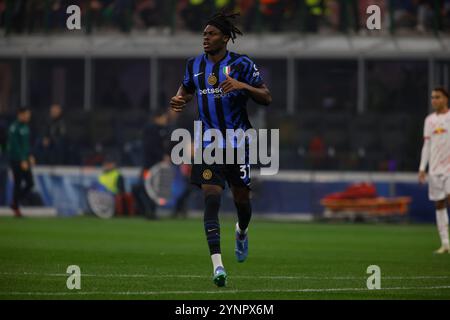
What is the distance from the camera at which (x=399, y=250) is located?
17.4 metres

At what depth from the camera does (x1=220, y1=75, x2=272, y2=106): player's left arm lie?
11.2 m

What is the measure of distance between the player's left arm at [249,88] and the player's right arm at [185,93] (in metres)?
0.63

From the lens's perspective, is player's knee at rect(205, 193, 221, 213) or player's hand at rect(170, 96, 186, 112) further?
player's hand at rect(170, 96, 186, 112)

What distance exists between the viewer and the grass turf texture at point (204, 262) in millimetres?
10422

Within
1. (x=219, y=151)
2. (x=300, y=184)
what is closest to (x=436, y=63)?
(x=300, y=184)

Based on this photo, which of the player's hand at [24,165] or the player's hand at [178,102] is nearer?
the player's hand at [178,102]

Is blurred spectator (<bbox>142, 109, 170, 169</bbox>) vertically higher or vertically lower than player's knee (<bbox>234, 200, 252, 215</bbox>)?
higher

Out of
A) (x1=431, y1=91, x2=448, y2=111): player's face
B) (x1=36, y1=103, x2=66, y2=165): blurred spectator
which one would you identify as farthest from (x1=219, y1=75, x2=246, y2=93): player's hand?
(x1=36, y1=103, x2=66, y2=165): blurred spectator

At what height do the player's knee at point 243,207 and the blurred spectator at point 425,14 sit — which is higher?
the blurred spectator at point 425,14

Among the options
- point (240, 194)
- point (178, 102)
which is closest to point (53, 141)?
point (240, 194)

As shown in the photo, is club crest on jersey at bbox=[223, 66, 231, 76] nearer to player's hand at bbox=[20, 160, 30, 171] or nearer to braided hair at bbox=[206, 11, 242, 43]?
braided hair at bbox=[206, 11, 242, 43]

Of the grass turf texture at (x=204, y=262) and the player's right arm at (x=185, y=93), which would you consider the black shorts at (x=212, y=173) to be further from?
the grass turf texture at (x=204, y=262)

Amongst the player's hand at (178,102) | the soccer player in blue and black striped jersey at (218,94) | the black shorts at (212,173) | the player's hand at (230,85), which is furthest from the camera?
the player's hand at (178,102)

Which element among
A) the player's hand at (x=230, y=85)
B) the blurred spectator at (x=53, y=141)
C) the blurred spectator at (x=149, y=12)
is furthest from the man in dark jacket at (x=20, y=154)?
the player's hand at (x=230, y=85)
